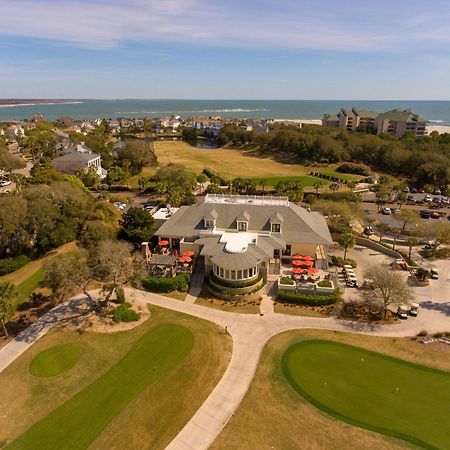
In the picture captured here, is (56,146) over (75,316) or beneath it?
over

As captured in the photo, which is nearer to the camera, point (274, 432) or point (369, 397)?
point (274, 432)

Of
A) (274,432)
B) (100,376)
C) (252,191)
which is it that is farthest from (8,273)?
(252,191)

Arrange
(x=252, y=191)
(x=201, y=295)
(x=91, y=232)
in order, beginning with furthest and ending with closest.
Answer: (x=252, y=191)
(x=91, y=232)
(x=201, y=295)

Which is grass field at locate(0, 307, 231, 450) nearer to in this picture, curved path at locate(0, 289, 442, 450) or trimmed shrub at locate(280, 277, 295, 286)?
curved path at locate(0, 289, 442, 450)

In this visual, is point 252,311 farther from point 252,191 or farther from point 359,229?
point 252,191

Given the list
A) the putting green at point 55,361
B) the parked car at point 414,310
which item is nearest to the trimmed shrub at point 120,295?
the putting green at point 55,361

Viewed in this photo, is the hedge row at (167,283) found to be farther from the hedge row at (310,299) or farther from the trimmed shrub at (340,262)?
the trimmed shrub at (340,262)
